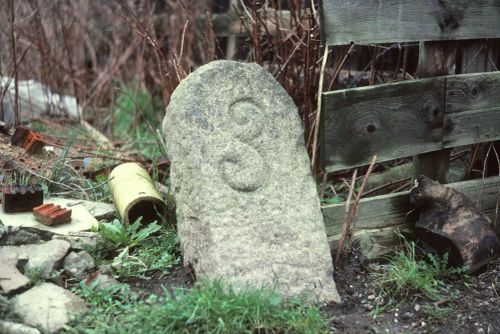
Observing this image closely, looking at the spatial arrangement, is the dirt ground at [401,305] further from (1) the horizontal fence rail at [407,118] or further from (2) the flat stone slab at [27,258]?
(1) the horizontal fence rail at [407,118]

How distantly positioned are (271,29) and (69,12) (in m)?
2.37

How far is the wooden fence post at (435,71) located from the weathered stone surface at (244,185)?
79cm

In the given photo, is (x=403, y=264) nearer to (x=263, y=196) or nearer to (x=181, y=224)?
(x=263, y=196)

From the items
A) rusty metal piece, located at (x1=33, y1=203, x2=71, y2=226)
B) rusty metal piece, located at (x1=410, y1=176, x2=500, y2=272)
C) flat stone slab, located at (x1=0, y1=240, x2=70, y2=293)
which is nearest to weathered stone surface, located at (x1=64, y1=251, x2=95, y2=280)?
flat stone slab, located at (x1=0, y1=240, x2=70, y2=293)

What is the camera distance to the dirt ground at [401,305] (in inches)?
113

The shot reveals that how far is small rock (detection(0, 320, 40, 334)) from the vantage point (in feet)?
8.08

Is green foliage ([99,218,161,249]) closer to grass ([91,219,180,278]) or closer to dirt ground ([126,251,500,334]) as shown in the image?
grass ([91,219,180,278])

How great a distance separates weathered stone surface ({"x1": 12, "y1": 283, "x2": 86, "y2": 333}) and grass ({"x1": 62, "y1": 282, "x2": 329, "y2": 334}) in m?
0.06

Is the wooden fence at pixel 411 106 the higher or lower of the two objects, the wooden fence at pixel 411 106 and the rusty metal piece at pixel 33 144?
the higher

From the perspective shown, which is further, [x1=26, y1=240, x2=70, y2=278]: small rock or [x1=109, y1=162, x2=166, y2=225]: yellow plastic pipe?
[x1=109, y1=162, x2=166, y2=225]: yellow plastic pipe

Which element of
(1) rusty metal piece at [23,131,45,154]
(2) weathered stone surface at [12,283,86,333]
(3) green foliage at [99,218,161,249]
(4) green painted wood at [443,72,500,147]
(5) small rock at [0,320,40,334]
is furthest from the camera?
(1) rusty metal piece at [23,131,45,154]

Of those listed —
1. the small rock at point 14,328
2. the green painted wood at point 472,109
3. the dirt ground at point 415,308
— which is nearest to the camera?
the small rock at point 14,328

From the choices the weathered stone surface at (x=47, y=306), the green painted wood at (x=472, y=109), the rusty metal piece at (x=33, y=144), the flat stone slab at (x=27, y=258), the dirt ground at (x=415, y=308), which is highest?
the green painted wood at (x=472, y=109)

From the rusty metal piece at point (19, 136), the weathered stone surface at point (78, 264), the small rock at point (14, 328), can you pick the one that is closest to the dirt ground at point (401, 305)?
the weathered stone surface at point (78, 264)
